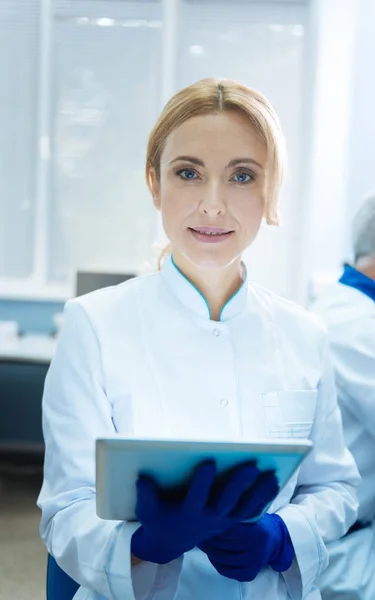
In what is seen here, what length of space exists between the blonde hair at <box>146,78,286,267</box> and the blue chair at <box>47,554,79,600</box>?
2.29 feet

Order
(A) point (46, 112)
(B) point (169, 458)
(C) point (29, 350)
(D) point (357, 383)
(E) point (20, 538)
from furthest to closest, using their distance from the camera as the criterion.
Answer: (A) point (46, 112) < (C) point (29, 350) < (E) point (20, 538) < (D) point (357, 383) < (B) point (169, 458)

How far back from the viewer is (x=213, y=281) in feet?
4.16

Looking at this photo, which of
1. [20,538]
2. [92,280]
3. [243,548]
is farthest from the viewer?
[92,280]

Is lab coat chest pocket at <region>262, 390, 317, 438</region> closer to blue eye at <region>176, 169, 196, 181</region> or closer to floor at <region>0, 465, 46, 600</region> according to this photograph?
blue eye at <region>176, 169, 196, 181</region>

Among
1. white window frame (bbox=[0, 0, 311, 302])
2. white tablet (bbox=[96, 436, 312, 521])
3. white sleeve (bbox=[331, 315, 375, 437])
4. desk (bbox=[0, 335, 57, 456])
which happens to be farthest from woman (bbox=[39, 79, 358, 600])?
white window frame (bbox=[0, 0, 311, 302])

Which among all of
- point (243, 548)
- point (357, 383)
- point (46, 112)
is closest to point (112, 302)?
point (243, 548)

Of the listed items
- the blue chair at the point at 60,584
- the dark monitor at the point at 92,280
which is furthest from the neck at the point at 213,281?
the dark monitor at the point at 92,280

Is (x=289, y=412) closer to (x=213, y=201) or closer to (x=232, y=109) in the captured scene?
(x=213, y=201)

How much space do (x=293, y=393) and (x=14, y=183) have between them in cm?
427

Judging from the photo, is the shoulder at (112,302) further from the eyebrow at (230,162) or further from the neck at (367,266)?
the neck at (367,266)

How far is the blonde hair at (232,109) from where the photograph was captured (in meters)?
1.20

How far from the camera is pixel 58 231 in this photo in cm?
520

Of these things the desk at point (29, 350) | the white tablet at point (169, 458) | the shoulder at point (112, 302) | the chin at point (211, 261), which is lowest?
the desk at point (29, 350)

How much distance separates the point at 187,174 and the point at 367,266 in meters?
0.84
